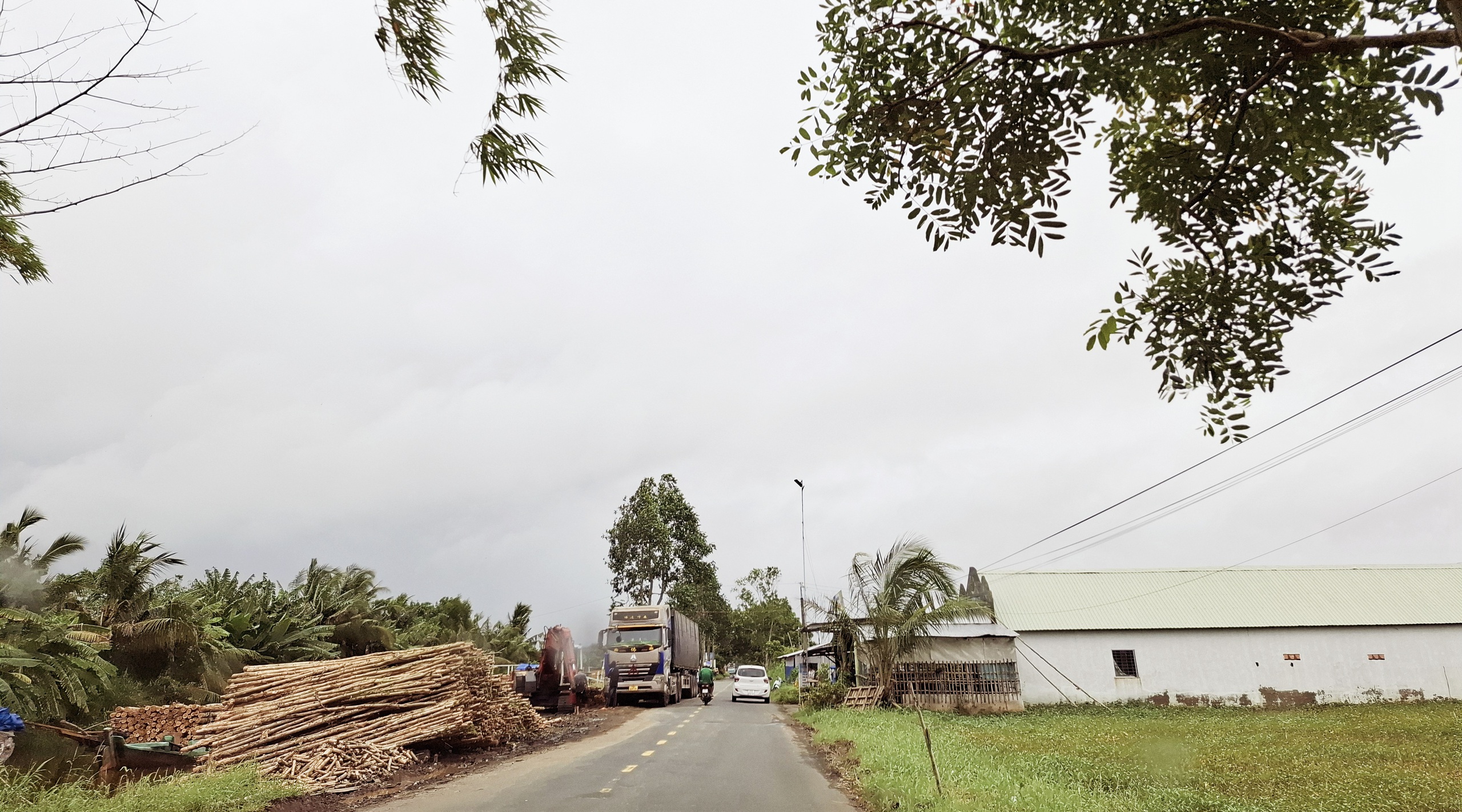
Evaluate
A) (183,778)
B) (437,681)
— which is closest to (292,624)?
(437,681)

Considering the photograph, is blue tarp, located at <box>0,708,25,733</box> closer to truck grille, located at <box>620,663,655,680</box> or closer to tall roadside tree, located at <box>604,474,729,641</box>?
truck grille, located at <box>620,663,655,680</box>

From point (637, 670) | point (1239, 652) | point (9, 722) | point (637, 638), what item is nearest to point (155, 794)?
point (9, 722)

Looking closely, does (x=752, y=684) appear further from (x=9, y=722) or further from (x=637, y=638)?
(x=9, y=722)

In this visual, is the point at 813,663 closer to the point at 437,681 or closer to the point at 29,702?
the point at 437,681

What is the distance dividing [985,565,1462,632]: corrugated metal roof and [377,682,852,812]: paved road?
16892mm

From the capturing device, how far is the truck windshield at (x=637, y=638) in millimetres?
30500

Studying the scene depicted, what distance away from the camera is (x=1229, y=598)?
101 feet

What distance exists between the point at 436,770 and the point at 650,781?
3789 mm

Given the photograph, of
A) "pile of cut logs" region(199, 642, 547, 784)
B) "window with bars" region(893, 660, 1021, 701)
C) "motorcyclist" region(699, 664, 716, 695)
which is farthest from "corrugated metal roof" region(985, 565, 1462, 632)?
"pile of cut logs" region(199, 642, 547, 784)

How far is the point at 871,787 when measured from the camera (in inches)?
385

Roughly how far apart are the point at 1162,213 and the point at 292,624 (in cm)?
2008

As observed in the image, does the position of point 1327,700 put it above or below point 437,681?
below

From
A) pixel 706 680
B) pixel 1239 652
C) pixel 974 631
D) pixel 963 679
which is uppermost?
pixel 974 631

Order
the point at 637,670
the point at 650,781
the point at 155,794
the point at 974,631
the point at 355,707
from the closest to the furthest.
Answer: the point at 155,794
the point at 650,781
the point at 355,707
the point at 974,631
the point at 637,670
